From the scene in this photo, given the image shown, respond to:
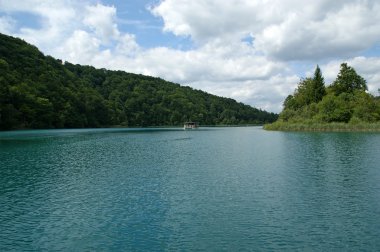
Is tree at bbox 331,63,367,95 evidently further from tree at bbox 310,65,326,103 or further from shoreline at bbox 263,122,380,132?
shoreline at bbox 263,122,380,132

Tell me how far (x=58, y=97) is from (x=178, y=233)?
162 meters

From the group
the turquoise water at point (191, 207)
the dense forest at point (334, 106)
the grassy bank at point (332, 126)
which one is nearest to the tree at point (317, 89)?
the dense forest at point (334, 106)

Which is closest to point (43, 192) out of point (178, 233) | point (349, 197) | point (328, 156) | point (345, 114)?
point (178, 233)

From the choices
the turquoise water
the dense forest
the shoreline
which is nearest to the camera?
the turquoise water

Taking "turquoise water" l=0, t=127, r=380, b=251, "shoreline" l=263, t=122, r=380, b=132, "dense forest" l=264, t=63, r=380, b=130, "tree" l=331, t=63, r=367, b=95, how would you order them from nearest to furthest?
"turquoise water" l=0, t=127, r=380, b=251 < "shoreline" l=263, t=122, r=380, b=132 < "dense forest" l=264, t=63, r=380, b=130 < "tree" l=331, t=63, r=367, b=95

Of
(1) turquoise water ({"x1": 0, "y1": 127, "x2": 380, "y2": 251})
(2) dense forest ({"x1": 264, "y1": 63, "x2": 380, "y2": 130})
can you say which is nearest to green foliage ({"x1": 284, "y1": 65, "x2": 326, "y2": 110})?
(2) dense forest ({"x1": 264, "y1": 63, "x2": 380, "y2": 130})

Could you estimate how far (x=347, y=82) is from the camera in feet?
435

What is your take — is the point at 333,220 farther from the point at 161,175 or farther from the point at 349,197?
the point at 161,175

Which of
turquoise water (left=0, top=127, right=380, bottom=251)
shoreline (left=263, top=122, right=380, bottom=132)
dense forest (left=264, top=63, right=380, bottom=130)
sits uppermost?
dense forest (left=264, top=63, right=380, bottom=130)

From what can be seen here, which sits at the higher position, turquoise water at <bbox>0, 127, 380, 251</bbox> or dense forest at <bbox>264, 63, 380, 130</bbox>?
dense forest at <bbox>264, 63, 380, 130</bbox>

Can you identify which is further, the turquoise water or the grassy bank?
the grassy bank

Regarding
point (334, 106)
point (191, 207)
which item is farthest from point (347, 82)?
point (191, 207)

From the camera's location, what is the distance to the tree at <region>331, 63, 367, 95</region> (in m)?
131

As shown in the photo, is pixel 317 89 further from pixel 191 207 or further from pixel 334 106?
pixel 191 207
